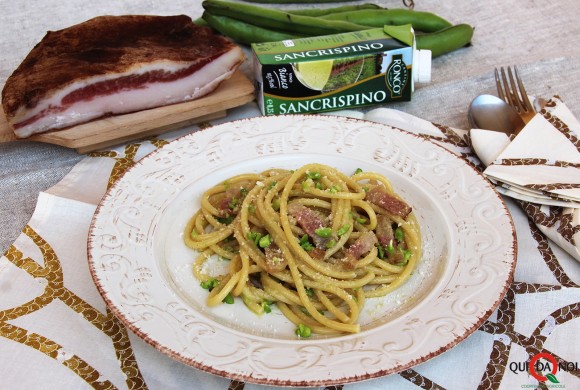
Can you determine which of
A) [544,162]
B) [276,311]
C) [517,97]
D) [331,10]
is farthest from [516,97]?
[276,311]

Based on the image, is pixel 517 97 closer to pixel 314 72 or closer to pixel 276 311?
pixel 314 72

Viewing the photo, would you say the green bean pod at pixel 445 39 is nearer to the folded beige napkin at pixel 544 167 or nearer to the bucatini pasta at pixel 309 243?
the folded beige napkin at pixel 544 167

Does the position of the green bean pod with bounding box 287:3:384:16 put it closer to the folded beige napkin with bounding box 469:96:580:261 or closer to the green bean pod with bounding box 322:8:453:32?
the green bean pod with bounding box 322:8:453:32

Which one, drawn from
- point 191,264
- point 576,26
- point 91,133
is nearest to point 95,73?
point 91,133

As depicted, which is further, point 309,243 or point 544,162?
point 544,162

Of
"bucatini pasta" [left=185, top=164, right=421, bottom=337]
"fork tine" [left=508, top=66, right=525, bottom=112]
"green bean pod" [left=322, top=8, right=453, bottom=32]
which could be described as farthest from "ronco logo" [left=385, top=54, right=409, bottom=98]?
"bucatini pasta" [left=185, top=164, right=421, bottom=337]

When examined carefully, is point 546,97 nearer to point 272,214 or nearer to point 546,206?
point 546,206

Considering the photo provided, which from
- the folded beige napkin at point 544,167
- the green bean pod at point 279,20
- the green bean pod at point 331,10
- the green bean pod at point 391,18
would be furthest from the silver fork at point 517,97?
the green bean pod at point 331,10

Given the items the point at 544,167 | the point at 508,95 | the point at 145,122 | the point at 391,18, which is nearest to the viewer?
the point at 544,167
